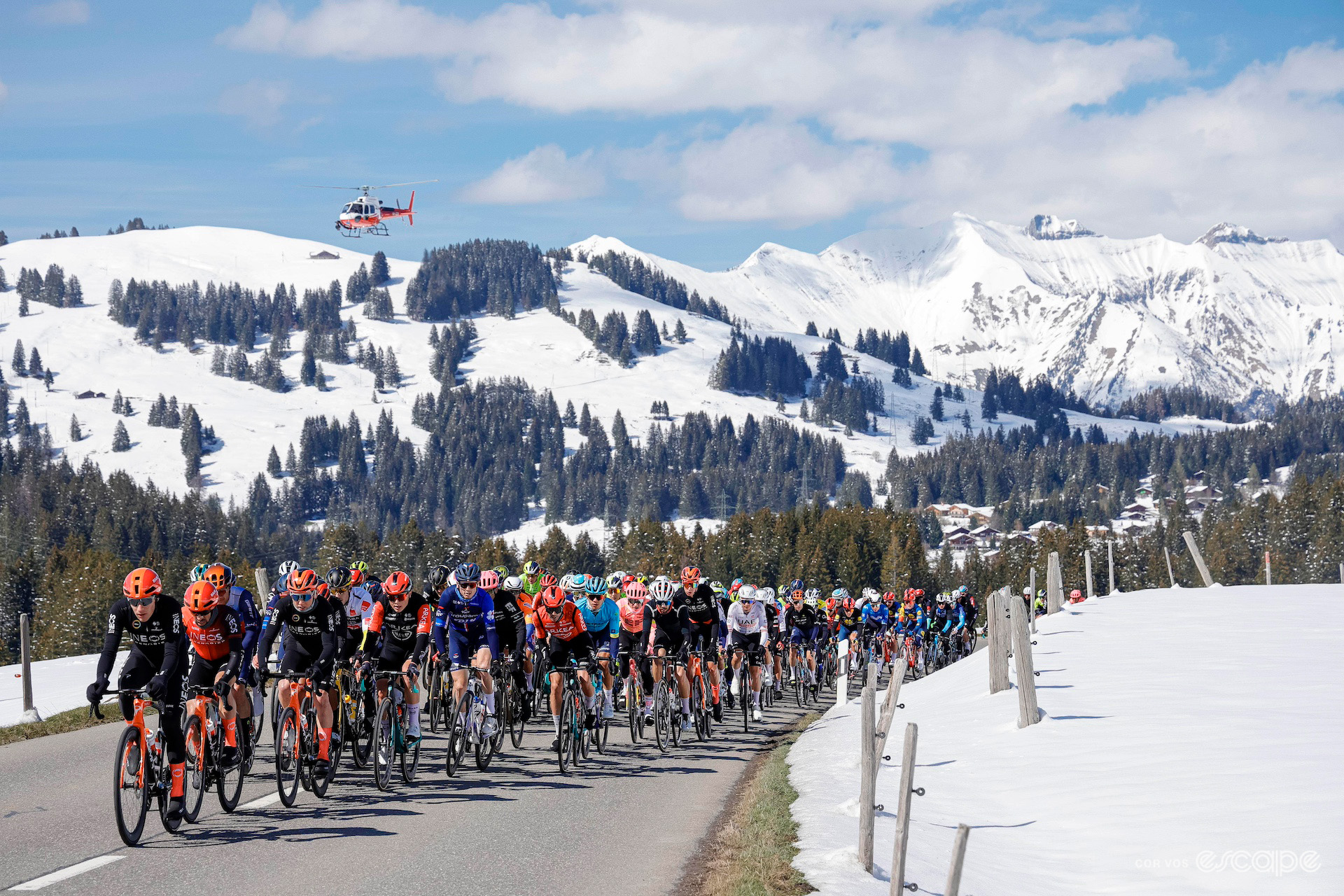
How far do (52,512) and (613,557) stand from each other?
68.7 meters

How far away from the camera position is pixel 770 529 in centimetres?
13962

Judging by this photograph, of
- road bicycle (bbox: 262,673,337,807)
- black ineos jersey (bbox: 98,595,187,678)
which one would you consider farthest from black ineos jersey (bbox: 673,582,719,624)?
black ineos jersey (bbox: 98,595,187,678)

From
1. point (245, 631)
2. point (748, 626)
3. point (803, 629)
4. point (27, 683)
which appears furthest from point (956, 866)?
point (803, 629)

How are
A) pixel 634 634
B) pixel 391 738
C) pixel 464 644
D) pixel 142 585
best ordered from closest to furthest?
pixel 142 585, pixel 391 738, pixel 464 644, pixel 634 634

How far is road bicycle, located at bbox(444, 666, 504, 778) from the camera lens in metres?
15.2

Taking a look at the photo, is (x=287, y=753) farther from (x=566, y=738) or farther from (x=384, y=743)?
(x=566, y=738)

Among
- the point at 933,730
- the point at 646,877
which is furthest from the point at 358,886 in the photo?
the point at 933,730

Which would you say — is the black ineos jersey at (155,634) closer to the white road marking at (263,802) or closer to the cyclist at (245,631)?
the cyclist at (245,631)

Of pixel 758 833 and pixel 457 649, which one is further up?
pixel 457 649

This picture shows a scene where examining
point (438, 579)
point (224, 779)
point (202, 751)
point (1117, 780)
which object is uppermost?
point (438, 579)

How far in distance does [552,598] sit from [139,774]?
6.32m

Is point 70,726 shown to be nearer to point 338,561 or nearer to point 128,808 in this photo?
point 128,808

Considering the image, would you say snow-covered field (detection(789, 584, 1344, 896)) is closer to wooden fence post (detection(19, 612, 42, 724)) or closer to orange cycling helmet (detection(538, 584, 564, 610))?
orange cycling helmet (detection(538, 584, 564, 610))

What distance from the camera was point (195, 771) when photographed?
1173 cm
